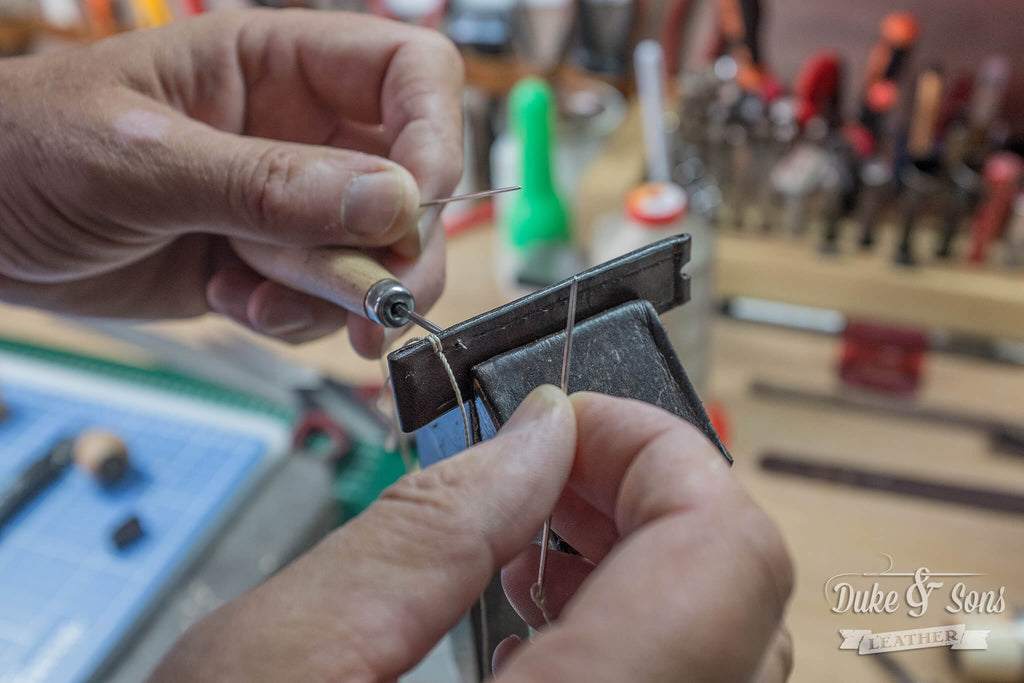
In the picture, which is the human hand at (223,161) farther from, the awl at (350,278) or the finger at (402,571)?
the finger at (402,571)

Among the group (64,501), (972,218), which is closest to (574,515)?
(64,501)

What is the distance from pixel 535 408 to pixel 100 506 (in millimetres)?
673

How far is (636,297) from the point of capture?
0.46m

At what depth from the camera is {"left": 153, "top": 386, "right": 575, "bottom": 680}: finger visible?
338 mm

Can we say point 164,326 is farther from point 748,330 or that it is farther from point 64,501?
point 748,330

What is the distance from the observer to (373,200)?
535 millimetres

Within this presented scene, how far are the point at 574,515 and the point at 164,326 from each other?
860 mm

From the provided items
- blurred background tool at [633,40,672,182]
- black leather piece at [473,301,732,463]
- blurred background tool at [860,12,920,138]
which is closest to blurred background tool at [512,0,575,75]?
blurred background tool at [633,40,672,182]

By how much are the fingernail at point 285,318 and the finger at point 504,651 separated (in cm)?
34

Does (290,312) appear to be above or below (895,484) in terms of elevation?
above

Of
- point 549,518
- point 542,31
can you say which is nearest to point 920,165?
point 542,31

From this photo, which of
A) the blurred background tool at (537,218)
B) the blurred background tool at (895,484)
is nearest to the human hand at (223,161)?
the blurred background tool at (537,218)

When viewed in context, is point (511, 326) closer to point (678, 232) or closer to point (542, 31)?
point (678, 232)

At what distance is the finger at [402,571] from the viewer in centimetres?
34
